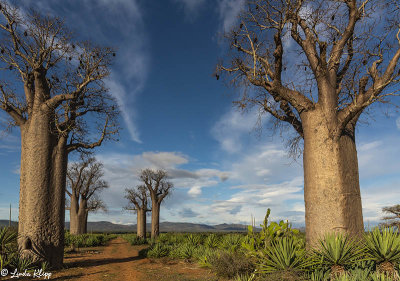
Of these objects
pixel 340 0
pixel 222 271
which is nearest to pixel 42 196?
pixel 222 271

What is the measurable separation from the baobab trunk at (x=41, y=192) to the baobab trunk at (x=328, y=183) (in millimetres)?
9029

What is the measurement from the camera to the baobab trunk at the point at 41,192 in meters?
9.71

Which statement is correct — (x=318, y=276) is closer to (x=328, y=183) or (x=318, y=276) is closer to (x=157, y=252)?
(x=328, y=183)

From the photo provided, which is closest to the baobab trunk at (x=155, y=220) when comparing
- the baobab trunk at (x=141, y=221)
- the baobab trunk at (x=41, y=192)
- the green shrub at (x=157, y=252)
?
the baobab trunk at (x=141, y=221)

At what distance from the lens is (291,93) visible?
8.58 meters

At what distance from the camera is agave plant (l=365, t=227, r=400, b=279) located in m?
5.53

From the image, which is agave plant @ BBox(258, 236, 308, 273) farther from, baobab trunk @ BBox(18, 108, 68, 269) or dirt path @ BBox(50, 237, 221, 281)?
baobab trunk @ BBox(18, 108, 68, 269)

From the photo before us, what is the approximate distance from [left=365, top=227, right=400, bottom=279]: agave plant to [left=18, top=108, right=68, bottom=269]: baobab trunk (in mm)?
10261

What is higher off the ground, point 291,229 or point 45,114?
point 45,114

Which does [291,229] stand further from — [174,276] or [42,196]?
[42,196]

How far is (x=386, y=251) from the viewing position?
5.59 m

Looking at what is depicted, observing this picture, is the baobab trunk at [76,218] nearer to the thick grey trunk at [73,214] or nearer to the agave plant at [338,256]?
the thick grey trunk at [73,214]

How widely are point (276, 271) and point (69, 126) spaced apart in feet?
30.5

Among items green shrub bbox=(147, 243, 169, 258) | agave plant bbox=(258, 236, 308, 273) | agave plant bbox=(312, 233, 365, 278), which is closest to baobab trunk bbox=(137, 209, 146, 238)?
green shrub bbox=(147, 243, 169, 258)
